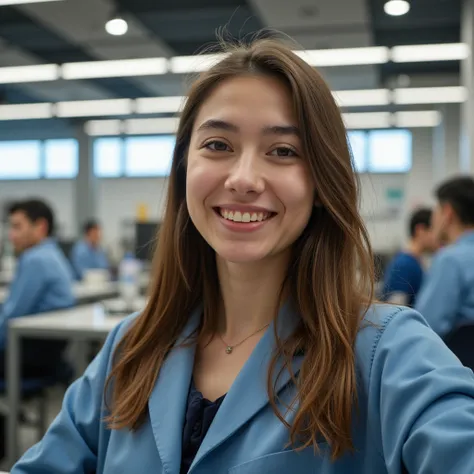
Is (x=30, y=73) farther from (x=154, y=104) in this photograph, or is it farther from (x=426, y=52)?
(x=426, y=52)

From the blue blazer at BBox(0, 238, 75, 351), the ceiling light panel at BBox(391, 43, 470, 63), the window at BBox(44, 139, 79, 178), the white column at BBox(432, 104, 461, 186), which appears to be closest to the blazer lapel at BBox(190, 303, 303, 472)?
the blue blazer at BBox(0, 238, 75, 351)

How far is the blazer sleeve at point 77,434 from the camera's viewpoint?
1.18m

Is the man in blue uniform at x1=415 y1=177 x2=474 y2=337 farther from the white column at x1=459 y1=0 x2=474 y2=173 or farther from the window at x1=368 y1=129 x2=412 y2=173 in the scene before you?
the window at x1=368 y1=129 x2=412 y2=173

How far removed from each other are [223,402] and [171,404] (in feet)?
0.37

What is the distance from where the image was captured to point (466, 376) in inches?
34.8

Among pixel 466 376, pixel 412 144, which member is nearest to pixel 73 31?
pixel 412 144

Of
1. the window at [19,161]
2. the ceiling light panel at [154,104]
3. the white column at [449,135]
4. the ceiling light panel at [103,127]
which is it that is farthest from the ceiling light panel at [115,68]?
the window at [19,161]

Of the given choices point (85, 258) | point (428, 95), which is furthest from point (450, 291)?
point (85, 258)

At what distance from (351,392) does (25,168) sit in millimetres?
13159

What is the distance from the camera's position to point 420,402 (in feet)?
2.83

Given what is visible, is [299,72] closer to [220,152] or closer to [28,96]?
[220,152]

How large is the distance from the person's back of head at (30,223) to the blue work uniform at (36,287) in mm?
189

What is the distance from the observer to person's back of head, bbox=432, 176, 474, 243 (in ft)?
10.7

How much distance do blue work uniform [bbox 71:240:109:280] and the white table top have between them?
4.59m
